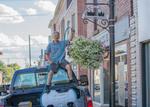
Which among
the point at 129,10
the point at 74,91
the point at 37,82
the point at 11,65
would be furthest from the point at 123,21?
the point at 11,65

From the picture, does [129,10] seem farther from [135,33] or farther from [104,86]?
[104,86]

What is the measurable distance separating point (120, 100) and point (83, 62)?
1.70 meters

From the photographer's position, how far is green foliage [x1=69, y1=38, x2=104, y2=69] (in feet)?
46.7

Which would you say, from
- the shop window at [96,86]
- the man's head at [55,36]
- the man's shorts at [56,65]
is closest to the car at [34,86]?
the man's shorts at [56,65]

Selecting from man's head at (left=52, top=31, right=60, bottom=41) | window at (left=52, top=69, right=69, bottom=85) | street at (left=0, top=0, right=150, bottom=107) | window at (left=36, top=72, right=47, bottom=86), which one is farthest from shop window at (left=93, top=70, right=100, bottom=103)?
man's head at (left=52, top=31, right=60, bottom=41)

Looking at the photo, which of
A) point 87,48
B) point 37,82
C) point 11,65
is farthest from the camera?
point 11,65

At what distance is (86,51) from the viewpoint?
1423 cm

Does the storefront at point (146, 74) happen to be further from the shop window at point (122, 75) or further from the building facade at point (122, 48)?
the shop window at point (122, 75)

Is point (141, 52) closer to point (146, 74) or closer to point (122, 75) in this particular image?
point (146, 74)

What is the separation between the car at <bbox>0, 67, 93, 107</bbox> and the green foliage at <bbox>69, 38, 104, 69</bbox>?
10.8 feet

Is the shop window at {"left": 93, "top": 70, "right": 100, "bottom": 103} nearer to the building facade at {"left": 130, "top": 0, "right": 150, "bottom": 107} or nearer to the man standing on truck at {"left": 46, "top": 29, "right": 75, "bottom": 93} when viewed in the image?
the building facade at {"left": 130, "top": 0, "right": 150, "bottom": 107}

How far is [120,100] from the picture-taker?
47.9 ft

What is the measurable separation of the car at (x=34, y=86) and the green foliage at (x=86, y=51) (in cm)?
331

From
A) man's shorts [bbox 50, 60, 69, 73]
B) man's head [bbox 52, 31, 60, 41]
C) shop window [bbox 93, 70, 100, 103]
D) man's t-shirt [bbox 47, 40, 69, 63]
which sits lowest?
shop window [bbox 93, 70, 100, 103]
